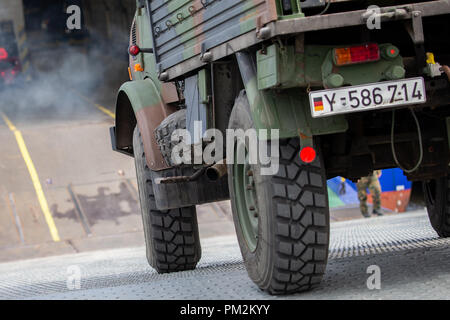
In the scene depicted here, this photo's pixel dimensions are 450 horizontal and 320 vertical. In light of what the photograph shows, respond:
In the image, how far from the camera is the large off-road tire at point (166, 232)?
7.20 metres

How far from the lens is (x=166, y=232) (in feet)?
23.9

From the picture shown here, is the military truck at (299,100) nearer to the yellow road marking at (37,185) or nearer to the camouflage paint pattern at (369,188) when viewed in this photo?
the yellow road marking at (37,185)

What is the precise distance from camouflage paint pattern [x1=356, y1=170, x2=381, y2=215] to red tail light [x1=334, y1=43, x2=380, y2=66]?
10.5 meters

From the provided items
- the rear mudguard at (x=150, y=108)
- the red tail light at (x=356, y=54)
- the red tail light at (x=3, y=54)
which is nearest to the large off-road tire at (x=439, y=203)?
the rear mudguard at (x=150, y=108)

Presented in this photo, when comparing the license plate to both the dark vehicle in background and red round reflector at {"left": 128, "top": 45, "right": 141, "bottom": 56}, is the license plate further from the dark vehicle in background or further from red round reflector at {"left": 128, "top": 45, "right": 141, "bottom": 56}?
the dark vehicle in background

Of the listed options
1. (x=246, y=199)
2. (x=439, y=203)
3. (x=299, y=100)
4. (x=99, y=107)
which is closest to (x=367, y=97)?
(x=299, y=100)

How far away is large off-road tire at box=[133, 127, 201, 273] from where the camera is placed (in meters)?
7.20

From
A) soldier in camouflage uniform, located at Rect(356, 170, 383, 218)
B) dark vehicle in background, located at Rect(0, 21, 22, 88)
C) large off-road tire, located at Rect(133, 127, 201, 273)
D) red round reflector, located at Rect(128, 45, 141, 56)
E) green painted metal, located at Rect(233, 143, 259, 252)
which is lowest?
soldier in camouflage uniform, located at Rect(356, 170, 383, 218)

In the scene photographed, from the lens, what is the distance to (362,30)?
431 cm

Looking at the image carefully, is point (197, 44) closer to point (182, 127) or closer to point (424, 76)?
point (182, 127)

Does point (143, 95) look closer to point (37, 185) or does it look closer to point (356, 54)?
point (356, 54)

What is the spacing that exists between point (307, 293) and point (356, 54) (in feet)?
Result: 4.26

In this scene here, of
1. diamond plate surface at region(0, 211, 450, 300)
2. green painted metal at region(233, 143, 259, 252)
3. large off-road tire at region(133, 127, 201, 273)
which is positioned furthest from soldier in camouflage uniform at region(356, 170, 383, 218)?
green painted metal at region(233, 143, 259, 252)
